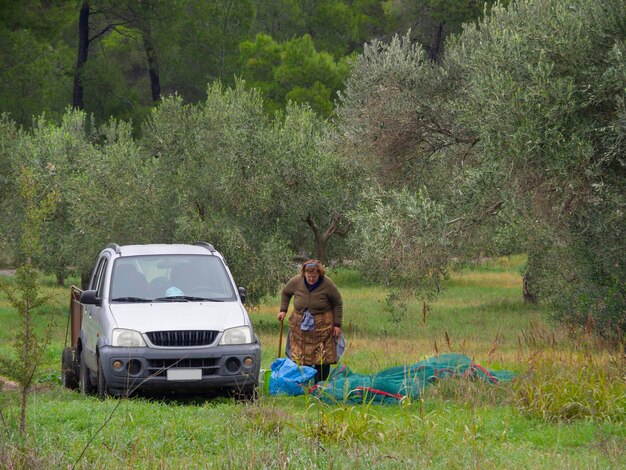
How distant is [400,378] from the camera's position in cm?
1145

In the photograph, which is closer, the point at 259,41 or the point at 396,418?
the point at 396,418

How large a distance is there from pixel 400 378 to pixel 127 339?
9.89 ft

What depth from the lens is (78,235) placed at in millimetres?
29578

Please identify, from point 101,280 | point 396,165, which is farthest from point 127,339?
point 396,165

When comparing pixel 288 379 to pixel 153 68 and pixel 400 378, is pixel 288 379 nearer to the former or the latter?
pixel 400 378

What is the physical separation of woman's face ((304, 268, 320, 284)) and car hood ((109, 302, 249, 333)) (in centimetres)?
101

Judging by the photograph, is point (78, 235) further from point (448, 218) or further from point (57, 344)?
point (448, 218)

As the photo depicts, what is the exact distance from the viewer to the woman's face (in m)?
12.4

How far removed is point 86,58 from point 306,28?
12.0 meters

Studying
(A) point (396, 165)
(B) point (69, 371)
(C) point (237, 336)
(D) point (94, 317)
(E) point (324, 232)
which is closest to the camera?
(C) point (237, 336)

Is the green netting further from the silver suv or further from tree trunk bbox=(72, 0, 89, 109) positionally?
tree trunk bbox=(72, 0, 89, 109)

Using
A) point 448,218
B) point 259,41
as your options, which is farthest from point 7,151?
point 259,41

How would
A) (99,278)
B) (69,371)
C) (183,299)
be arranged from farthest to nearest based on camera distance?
1. (69,371)
2. (99,278)
3. (183,299)

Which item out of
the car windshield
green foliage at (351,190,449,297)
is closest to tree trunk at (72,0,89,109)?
Result: green foliage at (351,190,449,297)
